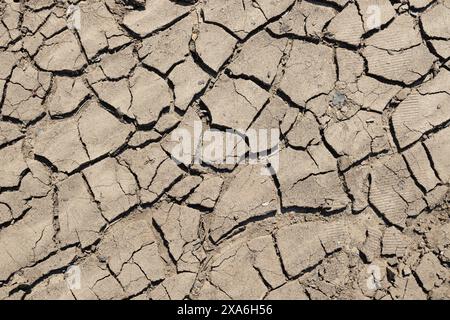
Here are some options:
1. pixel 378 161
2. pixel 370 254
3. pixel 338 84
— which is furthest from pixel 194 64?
pixel 370 254

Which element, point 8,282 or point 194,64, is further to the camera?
point 194,64

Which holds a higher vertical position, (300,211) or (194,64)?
(194,64)

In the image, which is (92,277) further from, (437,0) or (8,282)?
(437,0)

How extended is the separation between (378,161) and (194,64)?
108cm

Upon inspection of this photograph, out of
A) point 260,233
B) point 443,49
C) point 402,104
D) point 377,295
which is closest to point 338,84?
point 402,104

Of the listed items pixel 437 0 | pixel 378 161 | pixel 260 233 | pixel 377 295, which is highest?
pixel 437 0

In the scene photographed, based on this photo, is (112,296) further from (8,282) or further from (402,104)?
(402,104)

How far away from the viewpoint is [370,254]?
3215 mm

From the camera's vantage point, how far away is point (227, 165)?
327 cm

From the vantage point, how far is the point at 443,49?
3.41m

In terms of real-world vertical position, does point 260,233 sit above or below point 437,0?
below

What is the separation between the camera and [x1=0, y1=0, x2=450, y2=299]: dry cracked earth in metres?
3.17

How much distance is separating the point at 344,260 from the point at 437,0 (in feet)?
4.86

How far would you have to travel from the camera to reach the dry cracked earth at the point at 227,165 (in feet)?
10.4
